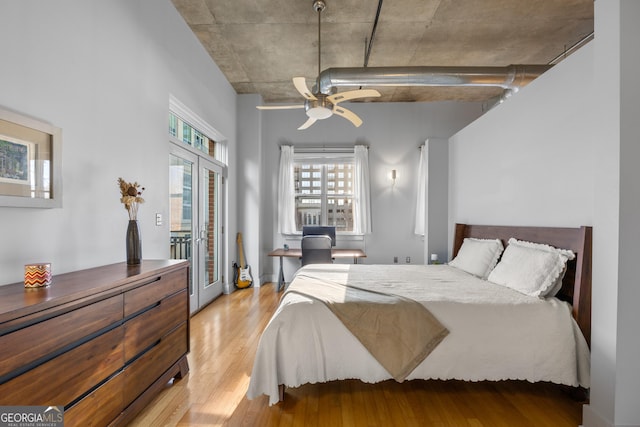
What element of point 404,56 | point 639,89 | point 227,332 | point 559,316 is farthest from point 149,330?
point 404,56

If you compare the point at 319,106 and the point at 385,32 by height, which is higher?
the point at 385,32

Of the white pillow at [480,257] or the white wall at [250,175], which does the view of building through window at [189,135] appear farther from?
the white pillow at [480,257]

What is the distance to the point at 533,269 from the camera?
2.33 meters

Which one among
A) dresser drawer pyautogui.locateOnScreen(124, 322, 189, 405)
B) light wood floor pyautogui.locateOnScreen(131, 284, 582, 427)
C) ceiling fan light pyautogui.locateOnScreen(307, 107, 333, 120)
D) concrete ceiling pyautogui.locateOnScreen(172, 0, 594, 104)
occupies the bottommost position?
light wood floor pyautogui.locateOnScreen(131, 284, 582, 427)

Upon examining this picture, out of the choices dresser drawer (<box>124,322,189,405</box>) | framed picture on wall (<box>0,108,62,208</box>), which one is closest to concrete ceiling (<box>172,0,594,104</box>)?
framed picture on wall (<box>0,108,62,208</box>)

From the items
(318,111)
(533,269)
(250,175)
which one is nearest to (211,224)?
(250,175)

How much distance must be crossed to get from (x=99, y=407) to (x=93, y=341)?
0.33 metres

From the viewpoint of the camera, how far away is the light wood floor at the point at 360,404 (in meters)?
1.81

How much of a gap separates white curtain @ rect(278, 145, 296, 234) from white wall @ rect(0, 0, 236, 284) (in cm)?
243

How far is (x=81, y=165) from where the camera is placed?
198cm

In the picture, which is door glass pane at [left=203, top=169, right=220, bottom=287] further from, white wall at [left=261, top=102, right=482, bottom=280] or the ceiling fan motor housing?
the ceiling fan motor housing

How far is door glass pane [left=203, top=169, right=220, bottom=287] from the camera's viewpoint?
4.22 metres

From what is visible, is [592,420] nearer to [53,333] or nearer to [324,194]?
[53,333]

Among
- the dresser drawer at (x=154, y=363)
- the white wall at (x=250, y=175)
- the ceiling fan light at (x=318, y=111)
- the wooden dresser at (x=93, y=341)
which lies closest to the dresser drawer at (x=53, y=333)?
the wooden dresser at (x=93, y=341)
